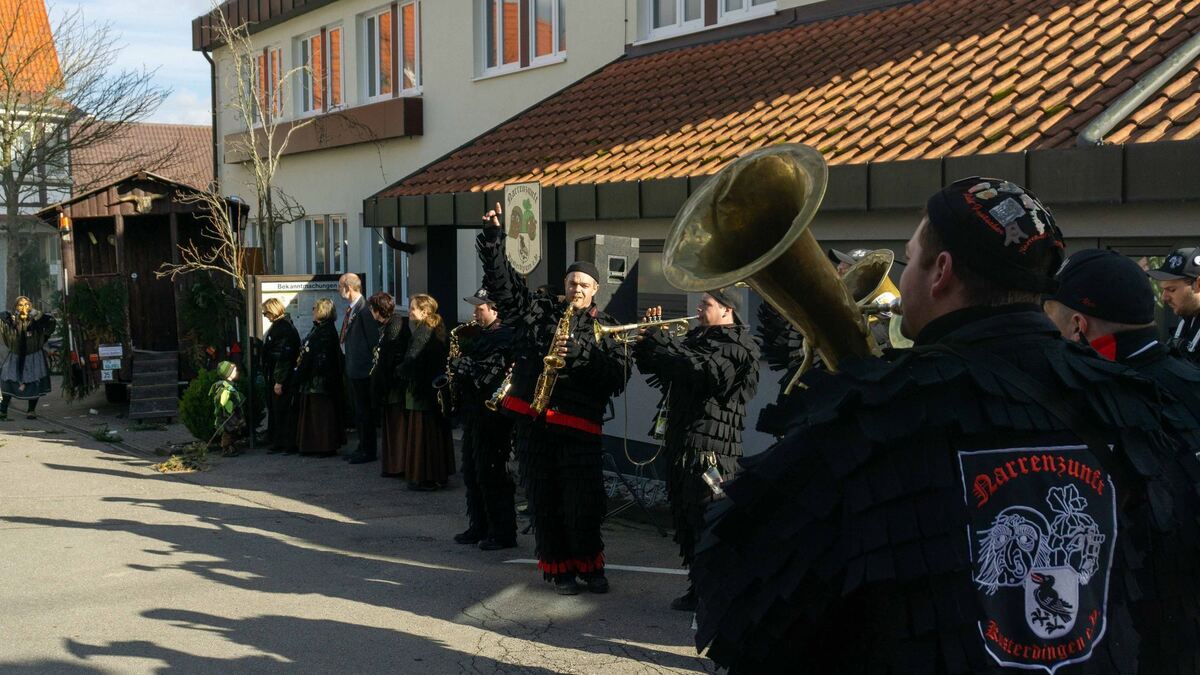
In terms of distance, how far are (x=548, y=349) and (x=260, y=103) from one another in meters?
13.5

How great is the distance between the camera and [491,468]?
27.5ft

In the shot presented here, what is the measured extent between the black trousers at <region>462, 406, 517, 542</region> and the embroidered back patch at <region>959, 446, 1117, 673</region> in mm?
6444

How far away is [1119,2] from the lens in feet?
29.5

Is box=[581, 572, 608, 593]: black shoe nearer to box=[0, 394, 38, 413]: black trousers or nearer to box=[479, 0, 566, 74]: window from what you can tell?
box=[479, 0, 566, 74]: window

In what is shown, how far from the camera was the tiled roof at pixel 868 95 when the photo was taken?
781cm

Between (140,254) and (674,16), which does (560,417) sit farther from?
(140,254)

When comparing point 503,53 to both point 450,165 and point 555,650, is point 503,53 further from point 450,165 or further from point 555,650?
point 555,650

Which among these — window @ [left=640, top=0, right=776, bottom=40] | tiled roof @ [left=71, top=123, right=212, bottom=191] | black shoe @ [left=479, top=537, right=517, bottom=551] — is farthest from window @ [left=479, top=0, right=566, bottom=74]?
black shoe @ [left=479, top=537, right=517, bottom=551]

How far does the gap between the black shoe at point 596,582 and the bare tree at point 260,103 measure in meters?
10.9

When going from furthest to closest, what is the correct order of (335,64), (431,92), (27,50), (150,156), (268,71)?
(150,156), (27,50), (268,71), (335,64), (431,92)

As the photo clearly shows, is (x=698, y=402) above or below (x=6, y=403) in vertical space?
above

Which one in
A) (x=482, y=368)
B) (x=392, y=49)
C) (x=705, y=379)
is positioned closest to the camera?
(x=705, y=379)

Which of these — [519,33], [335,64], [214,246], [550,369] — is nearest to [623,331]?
[550,369]

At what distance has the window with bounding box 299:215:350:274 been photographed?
19.3m
